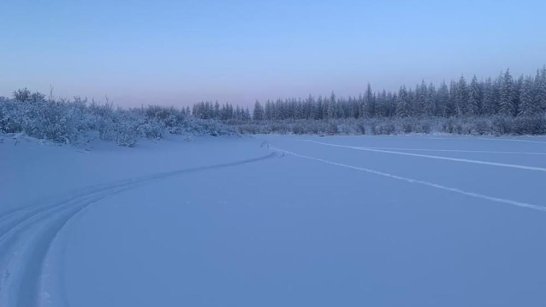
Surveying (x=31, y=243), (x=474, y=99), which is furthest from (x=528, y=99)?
(x=31, y=243)

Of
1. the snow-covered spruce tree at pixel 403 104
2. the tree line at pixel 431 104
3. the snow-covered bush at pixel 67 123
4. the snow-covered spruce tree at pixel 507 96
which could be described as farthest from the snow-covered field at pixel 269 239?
the snow-covered spruce tree at pixel 403 104

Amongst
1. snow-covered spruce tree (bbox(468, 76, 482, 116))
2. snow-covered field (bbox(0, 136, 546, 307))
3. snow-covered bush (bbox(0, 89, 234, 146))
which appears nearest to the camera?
snow-covered field (bbox(0, 136, 546, 307))

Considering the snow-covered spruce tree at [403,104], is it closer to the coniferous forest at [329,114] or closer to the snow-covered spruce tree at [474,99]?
the coniferous forest at [329,114]

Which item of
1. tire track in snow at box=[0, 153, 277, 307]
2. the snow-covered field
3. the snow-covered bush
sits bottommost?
the snow-covered field

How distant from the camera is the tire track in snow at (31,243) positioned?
4.36 m

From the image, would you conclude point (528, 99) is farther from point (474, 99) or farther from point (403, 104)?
point (403, 104)

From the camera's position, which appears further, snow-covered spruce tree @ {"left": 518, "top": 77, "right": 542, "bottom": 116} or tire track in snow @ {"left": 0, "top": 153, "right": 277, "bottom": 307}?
snow-covered spruce tree @ {"left": 518, "top": 77, "right": 542, "bottom": 116}

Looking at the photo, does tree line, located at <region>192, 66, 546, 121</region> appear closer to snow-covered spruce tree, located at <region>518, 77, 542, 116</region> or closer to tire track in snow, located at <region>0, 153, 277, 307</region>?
snow-covered spruce tree, located at <region>518, 77, 542, 116</region>

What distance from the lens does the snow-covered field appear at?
4.35 m

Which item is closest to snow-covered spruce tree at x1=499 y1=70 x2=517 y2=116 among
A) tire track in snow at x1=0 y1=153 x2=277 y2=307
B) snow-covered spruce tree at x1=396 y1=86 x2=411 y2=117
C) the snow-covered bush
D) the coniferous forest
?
the coniferous forest

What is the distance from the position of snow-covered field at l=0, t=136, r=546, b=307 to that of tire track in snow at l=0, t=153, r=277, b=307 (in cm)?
2

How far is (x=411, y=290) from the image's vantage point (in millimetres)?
4320

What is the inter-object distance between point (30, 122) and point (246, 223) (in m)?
12.3

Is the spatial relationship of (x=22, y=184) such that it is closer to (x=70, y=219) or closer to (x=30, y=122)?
(x=70, y=219)
